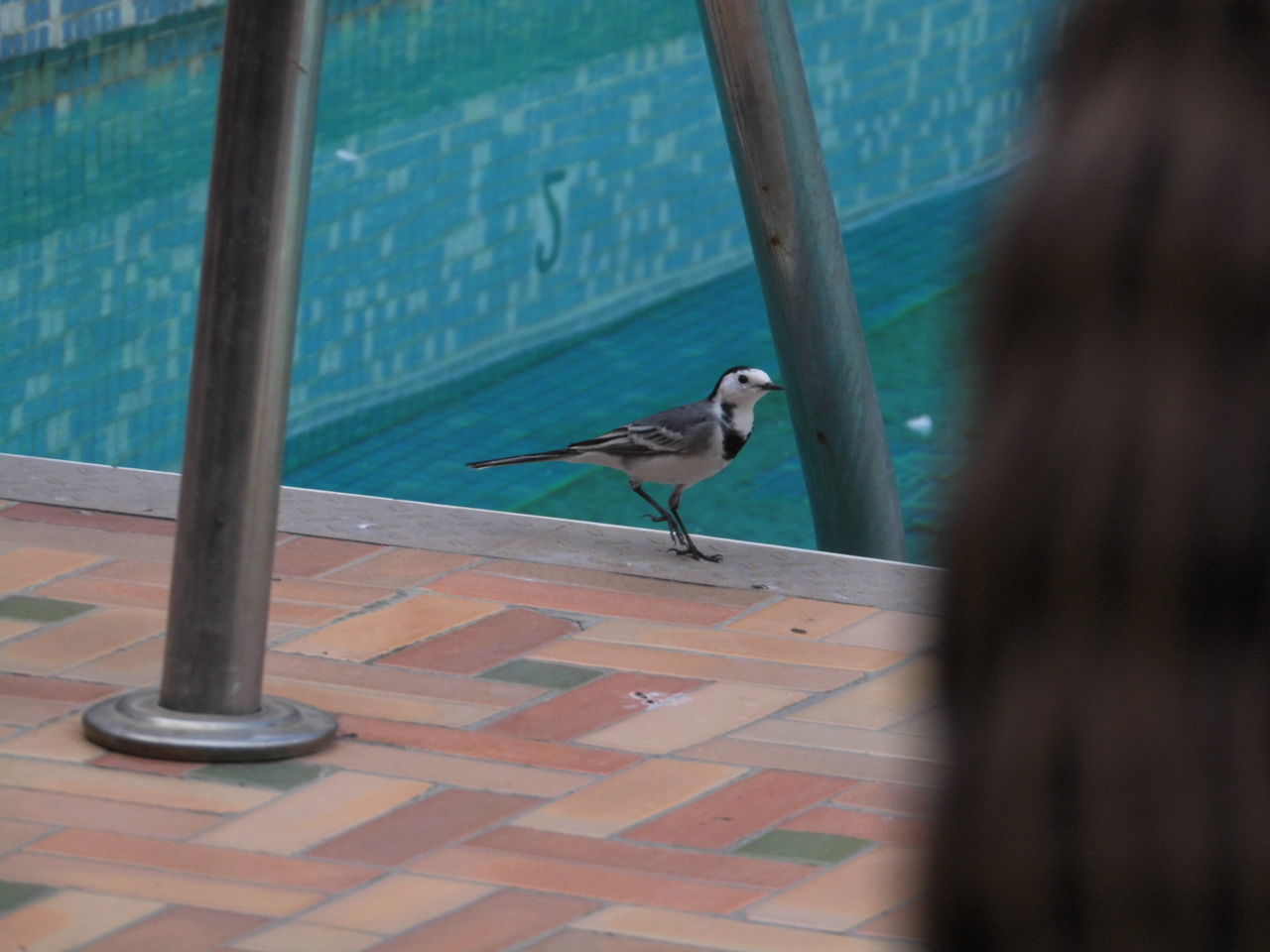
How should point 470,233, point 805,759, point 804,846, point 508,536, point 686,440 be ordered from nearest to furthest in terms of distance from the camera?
1. point 804,846
2. point 805,759
3. point 508,536
4. point 686,440
5. point 470,233

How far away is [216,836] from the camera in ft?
9.56

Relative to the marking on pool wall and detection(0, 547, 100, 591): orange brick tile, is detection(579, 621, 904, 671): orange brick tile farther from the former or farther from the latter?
the marking on pool wall

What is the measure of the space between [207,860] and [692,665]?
1.13 m

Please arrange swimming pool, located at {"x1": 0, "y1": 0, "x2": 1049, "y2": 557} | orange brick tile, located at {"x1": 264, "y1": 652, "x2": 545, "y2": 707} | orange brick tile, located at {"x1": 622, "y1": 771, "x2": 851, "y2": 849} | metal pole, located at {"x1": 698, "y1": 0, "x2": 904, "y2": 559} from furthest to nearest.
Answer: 1. swimming pool, located at {"x1": 0, "y1": 0, "x2": 1049, "y2": 557}
2. metal pole, located at {"x1": 698, "y1": 0, "x2": 904, "y2": 559}
3. orange brick tile, located at {"x1": 264, "y1": 652, "x2": 545, "y2": 707}
4. orange brick tile, located at {"x1": 622, "y1": 771, "x2": 851, "y2": 849}

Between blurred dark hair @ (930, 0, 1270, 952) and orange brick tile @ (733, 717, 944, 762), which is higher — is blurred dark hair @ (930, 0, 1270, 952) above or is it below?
above

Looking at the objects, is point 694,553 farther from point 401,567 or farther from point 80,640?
point 80,640

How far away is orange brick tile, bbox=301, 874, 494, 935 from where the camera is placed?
2.64 meters

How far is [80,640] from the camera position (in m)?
3.72

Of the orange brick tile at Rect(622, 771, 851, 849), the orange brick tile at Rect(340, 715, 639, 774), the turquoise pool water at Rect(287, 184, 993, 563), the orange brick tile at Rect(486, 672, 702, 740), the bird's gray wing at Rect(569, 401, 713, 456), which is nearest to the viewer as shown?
the orange brick tile at Rect(622, 771, 851, 849)

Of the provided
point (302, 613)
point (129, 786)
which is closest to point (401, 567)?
point (302, 613)

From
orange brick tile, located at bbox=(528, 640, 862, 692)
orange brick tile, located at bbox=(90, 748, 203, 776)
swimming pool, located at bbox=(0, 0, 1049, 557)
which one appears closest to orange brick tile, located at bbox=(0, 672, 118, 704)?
orange brick tile, located at bbox=(90, 748, 203, 776)

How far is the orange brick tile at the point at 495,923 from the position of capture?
2580 millimetres

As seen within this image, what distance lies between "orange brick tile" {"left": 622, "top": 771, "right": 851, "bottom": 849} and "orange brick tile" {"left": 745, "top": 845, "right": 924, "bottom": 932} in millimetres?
180

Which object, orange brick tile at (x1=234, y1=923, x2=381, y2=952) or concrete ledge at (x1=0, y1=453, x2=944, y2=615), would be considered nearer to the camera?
orange brick tile at (x1=234, y1=923, x2=381, y2=952)
